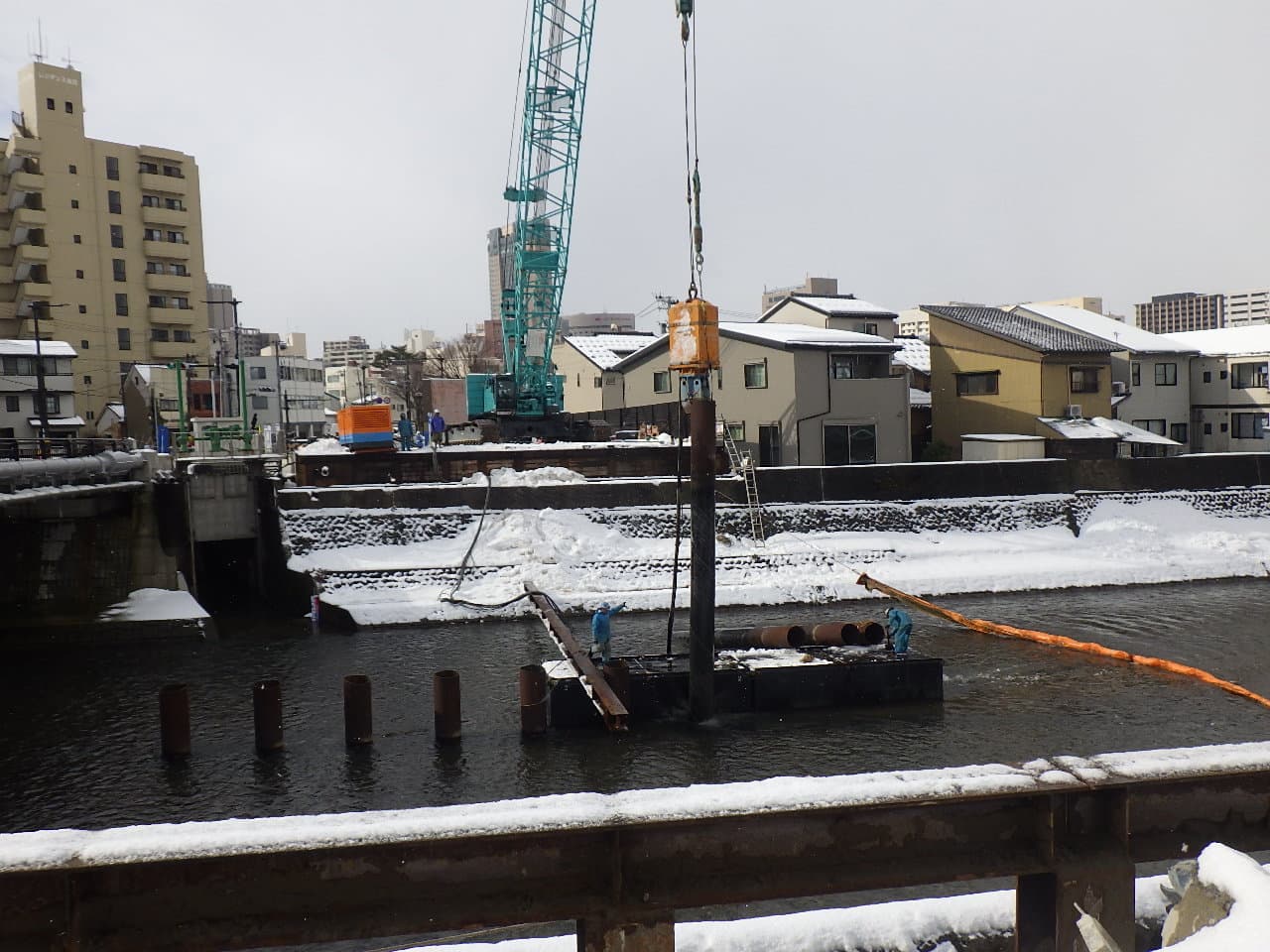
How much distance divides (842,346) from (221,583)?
80.0 feet

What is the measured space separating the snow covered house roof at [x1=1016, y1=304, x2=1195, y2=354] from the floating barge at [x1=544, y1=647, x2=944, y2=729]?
30292 millimetres

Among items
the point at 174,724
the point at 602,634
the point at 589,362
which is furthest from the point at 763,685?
the point at 589,362

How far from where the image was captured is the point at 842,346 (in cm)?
3569

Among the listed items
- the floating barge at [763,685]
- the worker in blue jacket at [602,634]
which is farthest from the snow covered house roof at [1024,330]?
the worker in blue jacket at [602,634]

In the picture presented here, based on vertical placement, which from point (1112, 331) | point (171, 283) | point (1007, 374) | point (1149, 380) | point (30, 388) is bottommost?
point (1149, 380)

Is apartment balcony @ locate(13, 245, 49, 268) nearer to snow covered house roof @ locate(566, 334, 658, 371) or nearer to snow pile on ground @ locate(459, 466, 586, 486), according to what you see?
snow covered house roof @ locate(566, 334, 658, 371)

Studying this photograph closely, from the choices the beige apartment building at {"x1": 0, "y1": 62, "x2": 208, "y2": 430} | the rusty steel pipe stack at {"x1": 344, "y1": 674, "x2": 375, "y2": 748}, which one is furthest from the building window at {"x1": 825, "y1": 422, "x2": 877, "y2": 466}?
the beige apartment building at {"x1": 0, "y1": 62, "x2": 208, "y2": 430}

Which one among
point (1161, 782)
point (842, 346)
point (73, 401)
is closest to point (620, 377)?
point (842, 346)

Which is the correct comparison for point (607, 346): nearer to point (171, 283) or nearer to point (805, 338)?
point (805, 338)

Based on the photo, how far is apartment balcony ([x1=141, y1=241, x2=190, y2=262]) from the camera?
197ft

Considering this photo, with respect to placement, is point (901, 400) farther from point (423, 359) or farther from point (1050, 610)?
point (423, 359)

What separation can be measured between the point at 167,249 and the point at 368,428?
40.4 metres

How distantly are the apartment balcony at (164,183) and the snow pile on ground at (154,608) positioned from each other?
4444 cm

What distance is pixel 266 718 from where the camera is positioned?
14.6 meters
